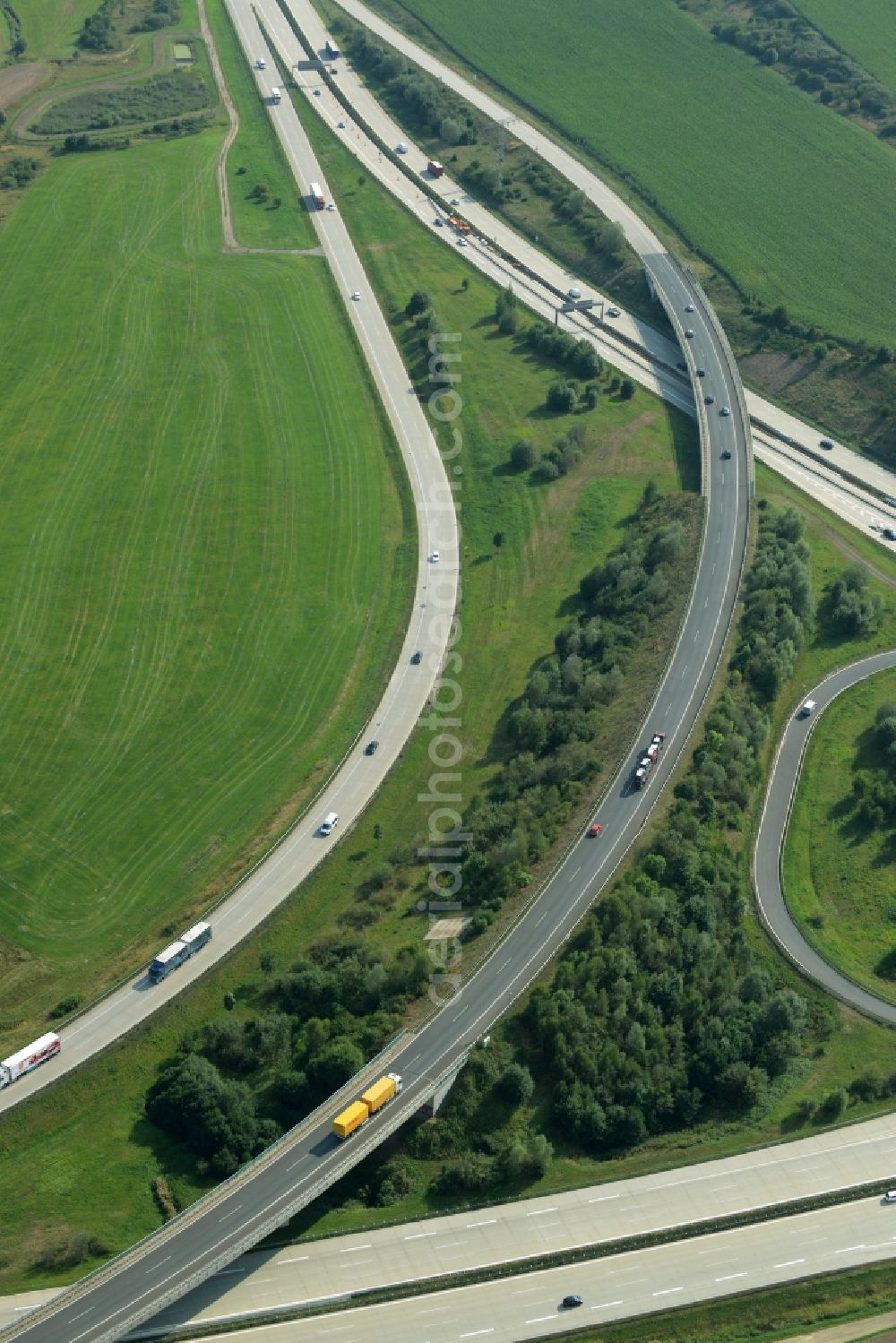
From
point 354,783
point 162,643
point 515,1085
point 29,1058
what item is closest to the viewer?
point 515,1085

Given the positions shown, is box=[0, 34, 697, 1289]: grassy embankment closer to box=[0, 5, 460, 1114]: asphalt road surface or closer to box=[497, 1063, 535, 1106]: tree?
box=[0, 5, 460, 1114]: asphalt road surface

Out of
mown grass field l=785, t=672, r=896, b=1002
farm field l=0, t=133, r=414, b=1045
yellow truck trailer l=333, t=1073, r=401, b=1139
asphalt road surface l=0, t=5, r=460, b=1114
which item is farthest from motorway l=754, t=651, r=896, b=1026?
farm field l=0, t=133, r=414, b=1045

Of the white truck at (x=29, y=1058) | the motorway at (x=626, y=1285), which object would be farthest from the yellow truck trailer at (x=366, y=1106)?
the white truck at (x=29, y=1058)

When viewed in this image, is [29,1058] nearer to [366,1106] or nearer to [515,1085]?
[366,1106]

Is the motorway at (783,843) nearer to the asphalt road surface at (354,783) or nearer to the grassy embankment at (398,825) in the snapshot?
the grassy embankment at (398,825)

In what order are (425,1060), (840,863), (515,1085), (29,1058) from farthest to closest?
(840,863), (29,1058), (425,1060), (515,1085)

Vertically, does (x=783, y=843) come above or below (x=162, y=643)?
above

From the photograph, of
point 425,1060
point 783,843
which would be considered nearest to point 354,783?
point 425,1060
